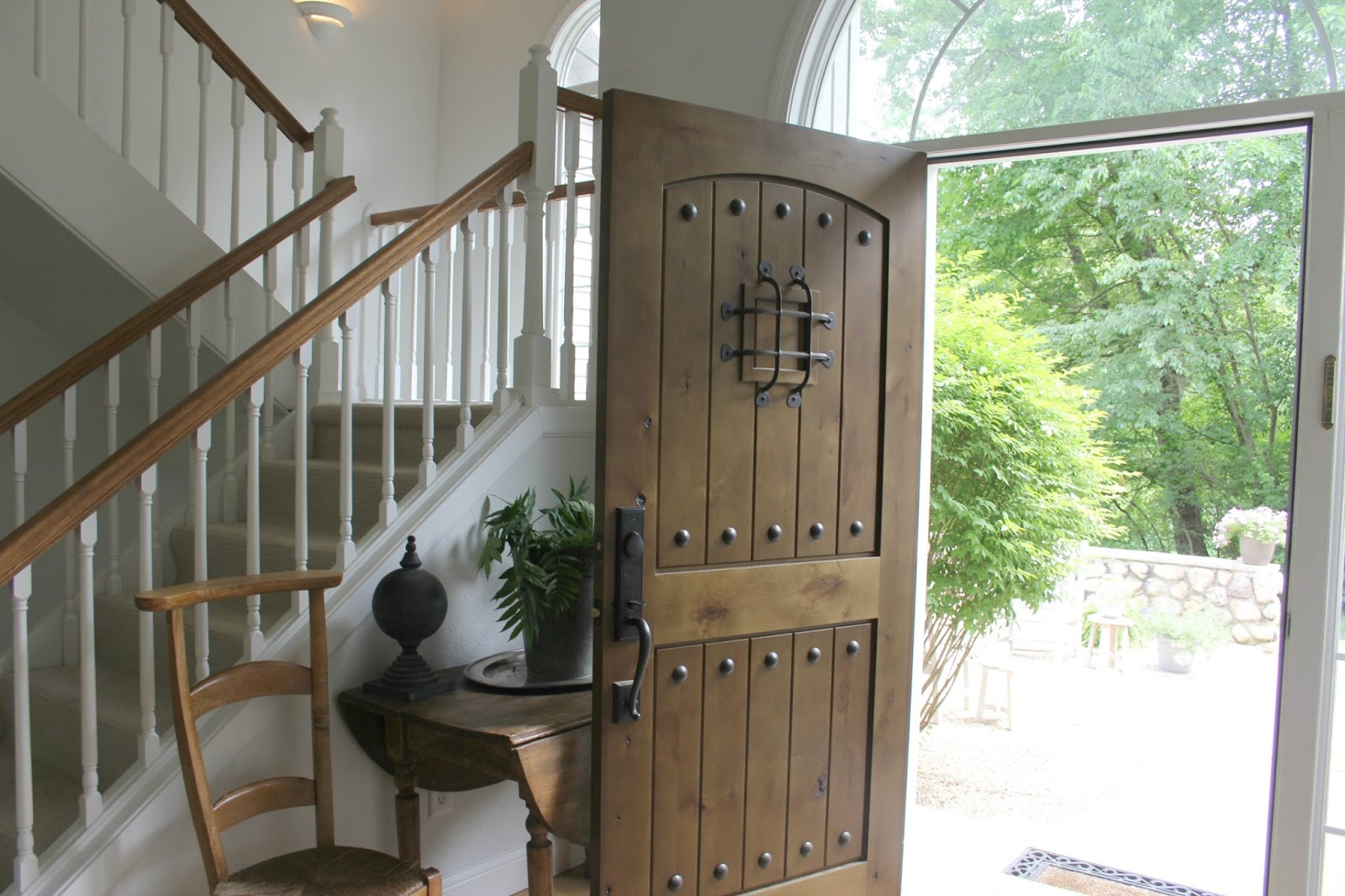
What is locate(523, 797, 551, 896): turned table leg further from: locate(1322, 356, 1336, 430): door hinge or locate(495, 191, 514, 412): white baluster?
locate(1322, 356, 1336, 430): door hinge

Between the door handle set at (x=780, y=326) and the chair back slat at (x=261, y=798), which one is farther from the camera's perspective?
the door handle set at (x=780, y=326)

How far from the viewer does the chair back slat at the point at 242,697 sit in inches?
78.4

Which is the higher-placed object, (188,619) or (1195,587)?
(188,619)

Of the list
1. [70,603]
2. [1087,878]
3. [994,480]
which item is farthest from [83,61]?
[994,480]

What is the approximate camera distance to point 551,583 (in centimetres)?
262

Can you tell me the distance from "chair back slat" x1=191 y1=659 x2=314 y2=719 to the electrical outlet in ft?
2.01

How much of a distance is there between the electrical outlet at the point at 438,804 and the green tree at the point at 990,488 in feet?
11.4

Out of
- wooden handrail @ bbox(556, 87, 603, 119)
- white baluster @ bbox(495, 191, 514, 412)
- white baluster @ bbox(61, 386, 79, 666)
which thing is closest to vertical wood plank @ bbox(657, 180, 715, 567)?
white baluster @ bbox(495, 191, 514, 412)

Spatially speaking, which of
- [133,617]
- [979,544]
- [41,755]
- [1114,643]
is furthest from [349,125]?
[1114,643]

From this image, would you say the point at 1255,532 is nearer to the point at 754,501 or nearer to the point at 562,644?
the point at 754,501

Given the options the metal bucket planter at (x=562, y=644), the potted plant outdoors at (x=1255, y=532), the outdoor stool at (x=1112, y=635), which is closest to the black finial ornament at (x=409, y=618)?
the metal bucket planter at (x=562, y=644)

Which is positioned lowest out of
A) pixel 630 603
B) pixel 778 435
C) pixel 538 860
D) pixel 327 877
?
pixel 538 860

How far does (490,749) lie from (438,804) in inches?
25.6

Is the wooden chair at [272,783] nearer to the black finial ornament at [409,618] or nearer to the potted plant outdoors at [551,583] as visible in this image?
the black finial ornament at [409,618]
